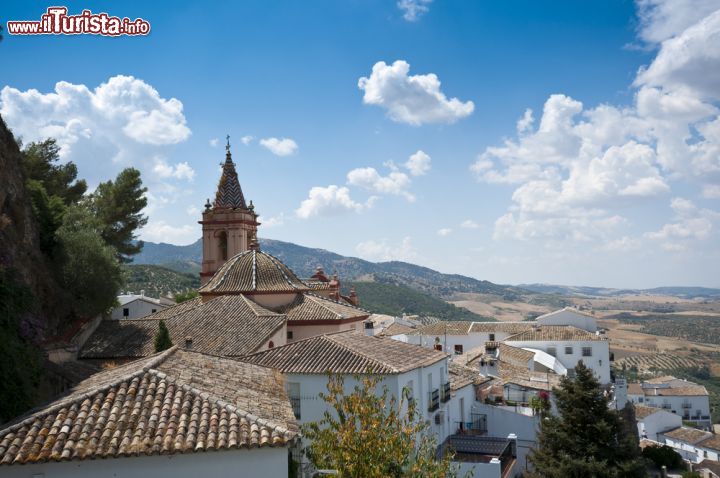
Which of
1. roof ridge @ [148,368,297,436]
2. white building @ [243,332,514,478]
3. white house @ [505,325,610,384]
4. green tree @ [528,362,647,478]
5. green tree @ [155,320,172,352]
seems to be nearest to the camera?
roof ridge @ [148,368,297,436]

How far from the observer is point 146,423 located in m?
9.28

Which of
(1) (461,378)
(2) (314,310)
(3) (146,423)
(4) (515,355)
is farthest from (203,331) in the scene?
(4) (515,355)

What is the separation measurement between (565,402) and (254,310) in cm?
1355

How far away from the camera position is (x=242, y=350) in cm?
2202

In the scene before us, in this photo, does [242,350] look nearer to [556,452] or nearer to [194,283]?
[556,452]

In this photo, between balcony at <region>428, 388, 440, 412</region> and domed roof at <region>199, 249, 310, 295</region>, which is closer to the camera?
balcony at <region>428, 388, 440, 412</region>

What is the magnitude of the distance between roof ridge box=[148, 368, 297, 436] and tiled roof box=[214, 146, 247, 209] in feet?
105

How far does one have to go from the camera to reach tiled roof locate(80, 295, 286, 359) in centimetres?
2295

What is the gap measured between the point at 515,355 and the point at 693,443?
2080cm

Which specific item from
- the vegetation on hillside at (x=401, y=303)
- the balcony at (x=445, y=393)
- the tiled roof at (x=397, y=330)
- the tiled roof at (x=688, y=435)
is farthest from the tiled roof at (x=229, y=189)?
the vegetation on hillside at (x=401, y=303)

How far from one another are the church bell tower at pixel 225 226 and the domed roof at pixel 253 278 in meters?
9.25

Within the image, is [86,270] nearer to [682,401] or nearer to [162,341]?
[162,341]

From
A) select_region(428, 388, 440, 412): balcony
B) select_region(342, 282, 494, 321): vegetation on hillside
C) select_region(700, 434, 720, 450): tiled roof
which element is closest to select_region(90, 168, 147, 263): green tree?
select_region(428, 388, 440, 412): balcony

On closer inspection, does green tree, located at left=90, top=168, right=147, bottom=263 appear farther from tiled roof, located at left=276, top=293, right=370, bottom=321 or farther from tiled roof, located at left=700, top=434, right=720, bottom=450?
tiled roof, located at left=700, top=434, right=720, bottom=450
